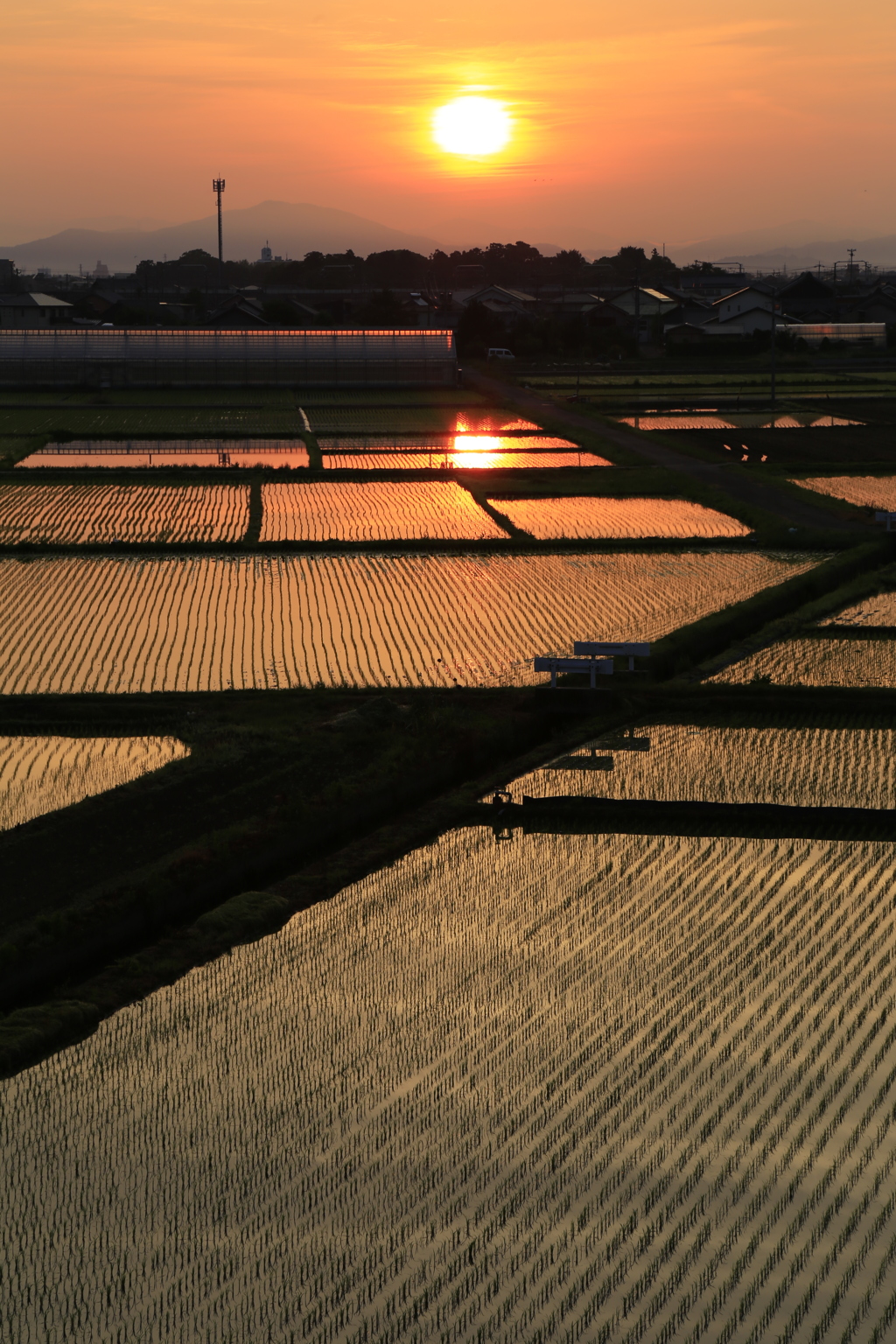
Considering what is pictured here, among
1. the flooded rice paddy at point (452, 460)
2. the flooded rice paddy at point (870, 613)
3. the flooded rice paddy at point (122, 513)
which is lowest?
the flooded rice paddy at point (870, 613)

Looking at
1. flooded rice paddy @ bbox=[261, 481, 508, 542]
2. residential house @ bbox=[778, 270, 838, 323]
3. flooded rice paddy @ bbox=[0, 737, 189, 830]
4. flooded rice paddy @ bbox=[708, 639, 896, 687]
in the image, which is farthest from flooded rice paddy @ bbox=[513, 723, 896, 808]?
residential house @ bbox=[778, 270, 838, 323]

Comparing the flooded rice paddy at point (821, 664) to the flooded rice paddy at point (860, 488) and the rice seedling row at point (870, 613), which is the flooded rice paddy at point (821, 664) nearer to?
the rice seedling row at point (870, 613)

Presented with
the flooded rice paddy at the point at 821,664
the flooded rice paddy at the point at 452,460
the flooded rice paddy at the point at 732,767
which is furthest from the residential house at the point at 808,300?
the flooded rice paddy at the point at 732,767

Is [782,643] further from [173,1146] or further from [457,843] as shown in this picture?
[173,1146]

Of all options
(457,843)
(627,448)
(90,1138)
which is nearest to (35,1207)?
(90,1138)

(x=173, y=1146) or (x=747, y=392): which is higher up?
(x=747, y=392)

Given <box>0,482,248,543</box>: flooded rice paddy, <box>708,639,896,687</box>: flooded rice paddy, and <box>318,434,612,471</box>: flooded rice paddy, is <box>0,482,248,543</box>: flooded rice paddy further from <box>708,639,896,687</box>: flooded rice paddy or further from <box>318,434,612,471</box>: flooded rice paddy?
<box>708,639,896,687</box>: flooded rice paddy

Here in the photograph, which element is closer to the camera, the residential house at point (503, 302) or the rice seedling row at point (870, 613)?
the rice seedling row at point (870, 613)
